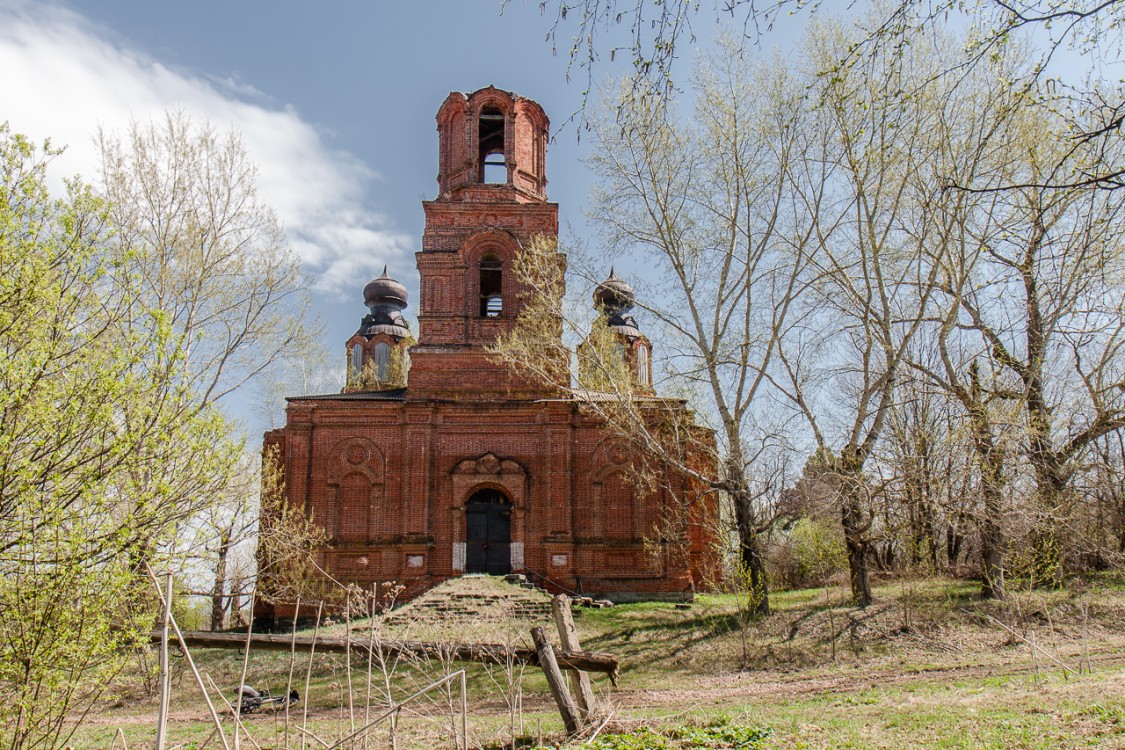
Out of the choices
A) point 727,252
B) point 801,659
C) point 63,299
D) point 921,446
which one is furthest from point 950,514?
point 63,299

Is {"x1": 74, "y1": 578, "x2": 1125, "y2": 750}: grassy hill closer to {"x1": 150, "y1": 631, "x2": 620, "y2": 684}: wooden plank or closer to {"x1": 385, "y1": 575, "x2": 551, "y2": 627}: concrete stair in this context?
{"x1": 385, "y1": 575, "x2": 551, "y2": 627}: concrete stair

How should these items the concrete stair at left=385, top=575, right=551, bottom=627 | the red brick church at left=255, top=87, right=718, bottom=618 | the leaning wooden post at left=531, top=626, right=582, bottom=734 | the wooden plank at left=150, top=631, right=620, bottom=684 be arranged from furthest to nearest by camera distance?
the red brick church at left=255, top=87, right=718, bottom=618
the concrete stair at left=385, top=575, right=551, bottom=627
the wooden plank at left=150, top=631, right=620, bottom=684
the leaning wooden post at left=531, top=626, right=582, bottom=734

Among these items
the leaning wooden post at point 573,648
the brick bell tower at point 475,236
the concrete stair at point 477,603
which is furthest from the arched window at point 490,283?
the leaning wooden post at point 573,648

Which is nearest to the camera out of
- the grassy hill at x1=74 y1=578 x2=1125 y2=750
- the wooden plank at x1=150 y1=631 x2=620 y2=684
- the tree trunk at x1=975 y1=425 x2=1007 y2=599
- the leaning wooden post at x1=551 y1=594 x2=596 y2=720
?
the grassy hill at x1=74 y1=578 x2=1125 y2=750

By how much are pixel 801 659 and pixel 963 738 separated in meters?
7.24

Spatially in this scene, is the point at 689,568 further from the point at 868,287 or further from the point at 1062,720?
the point at 1062,720

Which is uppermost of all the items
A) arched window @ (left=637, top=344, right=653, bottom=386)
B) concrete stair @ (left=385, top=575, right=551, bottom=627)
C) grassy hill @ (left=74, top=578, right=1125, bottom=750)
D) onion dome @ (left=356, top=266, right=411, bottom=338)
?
onion dome @ (left=356, top=266, right=411, bottom=338)

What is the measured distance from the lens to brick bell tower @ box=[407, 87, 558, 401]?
21344mm

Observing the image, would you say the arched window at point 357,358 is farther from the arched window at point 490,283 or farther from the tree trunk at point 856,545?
the tree trunk at point 856,545

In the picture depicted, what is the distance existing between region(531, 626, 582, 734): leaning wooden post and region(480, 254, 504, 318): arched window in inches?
610

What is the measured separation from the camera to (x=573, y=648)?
25.4 feet

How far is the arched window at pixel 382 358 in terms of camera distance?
3167 centimetres

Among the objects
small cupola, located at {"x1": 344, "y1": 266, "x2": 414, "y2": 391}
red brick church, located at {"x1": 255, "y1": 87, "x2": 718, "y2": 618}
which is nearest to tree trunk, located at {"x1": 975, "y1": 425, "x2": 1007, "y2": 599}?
red brick church, located at {"x1": 255, "y1": 87, "x2": 718, "y2": 618}

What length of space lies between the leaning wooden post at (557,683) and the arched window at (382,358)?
2523 centimetres
